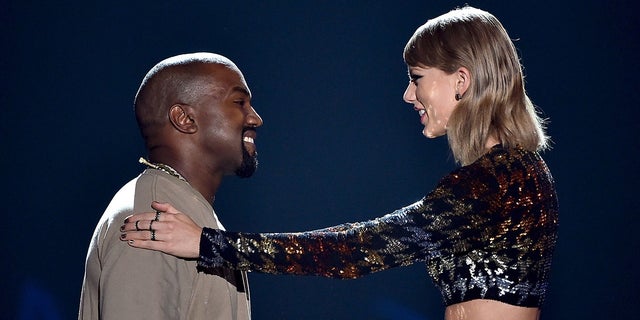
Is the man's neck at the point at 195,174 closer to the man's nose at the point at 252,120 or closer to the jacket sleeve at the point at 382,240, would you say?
the man's nose at the point at 252,120

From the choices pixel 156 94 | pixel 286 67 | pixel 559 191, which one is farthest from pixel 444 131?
pixel 559 191

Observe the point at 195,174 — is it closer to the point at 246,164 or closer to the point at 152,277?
the point at 246,164

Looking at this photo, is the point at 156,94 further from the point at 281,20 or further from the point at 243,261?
the point at 281,20

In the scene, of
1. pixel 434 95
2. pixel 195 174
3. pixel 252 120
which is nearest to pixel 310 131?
pixel 252 120

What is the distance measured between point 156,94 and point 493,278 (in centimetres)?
83

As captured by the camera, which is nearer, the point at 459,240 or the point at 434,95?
the point at 459,240

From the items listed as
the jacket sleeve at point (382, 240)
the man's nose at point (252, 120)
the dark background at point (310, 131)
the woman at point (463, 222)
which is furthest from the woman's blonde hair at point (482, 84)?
the dark background at point (310, 131)

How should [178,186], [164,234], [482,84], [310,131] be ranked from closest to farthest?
[164,234] → [482,84] → [178,186] → [310,131]

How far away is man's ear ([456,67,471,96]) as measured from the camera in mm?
1764

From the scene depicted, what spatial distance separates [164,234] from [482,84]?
0.70 meters

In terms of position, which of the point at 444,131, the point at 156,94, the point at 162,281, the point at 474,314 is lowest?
the point at 474,314

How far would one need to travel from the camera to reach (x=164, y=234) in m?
1.64

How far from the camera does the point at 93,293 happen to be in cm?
177

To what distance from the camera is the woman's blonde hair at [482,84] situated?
1748 millimetres
